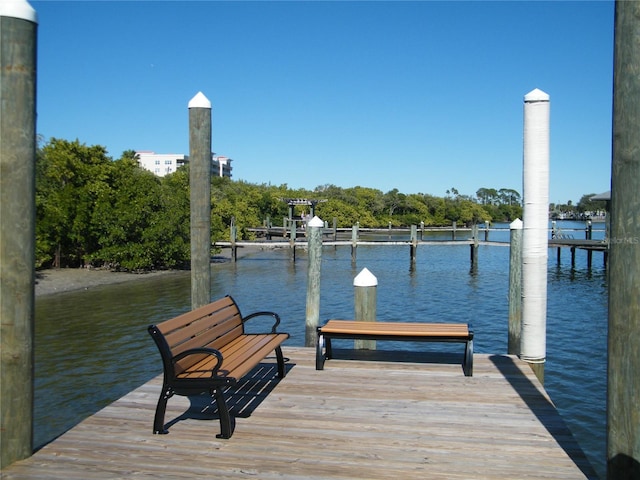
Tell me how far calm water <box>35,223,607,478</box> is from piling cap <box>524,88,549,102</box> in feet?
13.9

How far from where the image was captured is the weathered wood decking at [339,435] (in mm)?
3561

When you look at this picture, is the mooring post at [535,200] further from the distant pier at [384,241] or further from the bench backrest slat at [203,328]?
the distant pier at [384,241]

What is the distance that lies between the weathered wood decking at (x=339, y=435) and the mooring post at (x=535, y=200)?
81 cm

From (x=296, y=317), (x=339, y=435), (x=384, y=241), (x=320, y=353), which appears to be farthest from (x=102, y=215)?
(x=339, y=435)

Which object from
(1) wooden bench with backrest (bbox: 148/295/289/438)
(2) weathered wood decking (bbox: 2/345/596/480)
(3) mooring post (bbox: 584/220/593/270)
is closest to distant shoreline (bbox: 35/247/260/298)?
(1) wooden bench with backrest (bbox: 148/295/289/438)

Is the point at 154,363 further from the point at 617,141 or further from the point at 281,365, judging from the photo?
the point at 617,141

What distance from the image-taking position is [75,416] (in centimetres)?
816

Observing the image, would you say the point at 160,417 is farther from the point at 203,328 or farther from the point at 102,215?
the point at 102,215

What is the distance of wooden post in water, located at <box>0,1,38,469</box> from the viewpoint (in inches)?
138

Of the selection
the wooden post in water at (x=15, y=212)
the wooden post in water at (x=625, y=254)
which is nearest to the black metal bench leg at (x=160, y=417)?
the wooden post in water at (x=15, y=212)

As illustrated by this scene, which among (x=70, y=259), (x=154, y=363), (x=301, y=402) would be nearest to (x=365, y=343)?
(x=301, y=402)

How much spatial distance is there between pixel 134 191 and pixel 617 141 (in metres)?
27.2

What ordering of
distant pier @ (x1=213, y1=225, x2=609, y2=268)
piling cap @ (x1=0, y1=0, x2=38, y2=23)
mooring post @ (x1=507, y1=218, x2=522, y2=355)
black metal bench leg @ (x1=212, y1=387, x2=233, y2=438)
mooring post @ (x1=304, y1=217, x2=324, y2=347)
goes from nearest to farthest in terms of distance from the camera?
piling cap @ (x1=0, y1=0, x2=38, y2=23) → black metal bench leg @ (x1=212, y1=387, x2=233, y2=438) → mooring post @ (x1=507, y1=218, x2=522, y2=355) → mooring post @ (x1=304, y1=217, x2=324, y2=347) → distant pier @ (x1=213, y1=225, x2=609, y2=268)

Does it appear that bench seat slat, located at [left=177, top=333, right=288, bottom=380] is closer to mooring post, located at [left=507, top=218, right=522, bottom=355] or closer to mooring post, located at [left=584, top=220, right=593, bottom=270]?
mooring post, located at [left=507, top=218, right=522, bottom=355]
